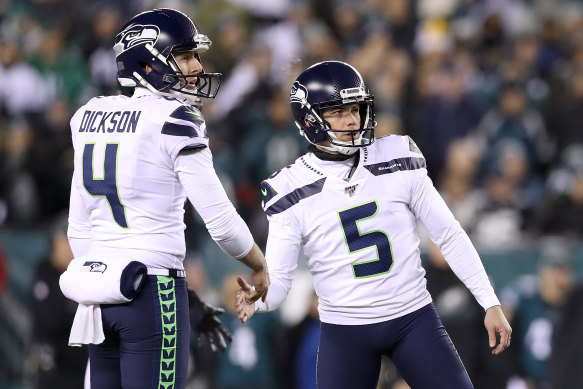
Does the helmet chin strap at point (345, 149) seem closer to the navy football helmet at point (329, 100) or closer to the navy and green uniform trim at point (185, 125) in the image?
the navy football helmet at point (329, 100)

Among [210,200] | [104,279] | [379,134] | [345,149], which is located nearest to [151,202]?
[210,200]

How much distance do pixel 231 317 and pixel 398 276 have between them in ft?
14.2

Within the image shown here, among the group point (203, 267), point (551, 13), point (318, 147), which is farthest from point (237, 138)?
point (318, 147)

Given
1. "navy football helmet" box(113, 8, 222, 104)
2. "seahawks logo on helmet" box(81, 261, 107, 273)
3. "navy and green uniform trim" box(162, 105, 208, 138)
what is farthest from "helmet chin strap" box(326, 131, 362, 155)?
"seahawks logo on helmet" box(81, 261, 107, 273)

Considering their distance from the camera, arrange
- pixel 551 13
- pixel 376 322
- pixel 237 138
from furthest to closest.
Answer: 1. pixel 551 13
2. pixel 237 138
3. pixel 376 322

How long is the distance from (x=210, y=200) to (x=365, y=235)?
860mm

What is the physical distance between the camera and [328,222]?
5.08 m

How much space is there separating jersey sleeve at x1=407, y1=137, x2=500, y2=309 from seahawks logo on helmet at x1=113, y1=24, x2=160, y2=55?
4.37 feet

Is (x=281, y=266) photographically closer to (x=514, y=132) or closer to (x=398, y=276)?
(x=398, y=276)

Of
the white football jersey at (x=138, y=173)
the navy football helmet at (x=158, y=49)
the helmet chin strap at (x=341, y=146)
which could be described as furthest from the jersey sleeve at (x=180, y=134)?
the helmet chin strap at (x=341, y=146)

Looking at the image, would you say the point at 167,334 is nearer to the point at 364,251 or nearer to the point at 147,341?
the point at 147,341

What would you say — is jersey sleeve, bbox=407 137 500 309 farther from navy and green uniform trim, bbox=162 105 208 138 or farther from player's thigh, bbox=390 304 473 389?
navy and green uniform trim, bbox=162 105 208 138

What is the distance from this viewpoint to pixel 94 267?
459 cm

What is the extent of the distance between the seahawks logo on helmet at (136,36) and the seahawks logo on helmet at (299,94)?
88 centimetres
